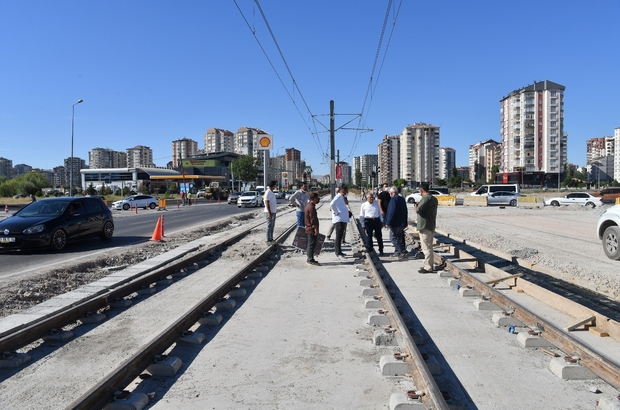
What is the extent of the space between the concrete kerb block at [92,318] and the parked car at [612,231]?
10.7 metres

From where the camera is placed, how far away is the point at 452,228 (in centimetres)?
2206

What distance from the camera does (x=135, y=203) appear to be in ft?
151

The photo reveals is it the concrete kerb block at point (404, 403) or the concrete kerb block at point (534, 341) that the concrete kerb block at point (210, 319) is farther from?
the concrete kerb block at point (534, 341)

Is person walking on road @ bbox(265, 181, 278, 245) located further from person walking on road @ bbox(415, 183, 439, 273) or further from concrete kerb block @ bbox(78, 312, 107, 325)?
concrete kerb block @ bbox(78, 312, 107, 325)

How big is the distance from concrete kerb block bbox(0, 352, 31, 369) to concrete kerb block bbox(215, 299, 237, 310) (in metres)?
2.57

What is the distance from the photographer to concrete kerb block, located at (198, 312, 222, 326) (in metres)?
6.19

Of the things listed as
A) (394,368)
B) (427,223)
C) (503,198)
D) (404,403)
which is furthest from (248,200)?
(404,403)

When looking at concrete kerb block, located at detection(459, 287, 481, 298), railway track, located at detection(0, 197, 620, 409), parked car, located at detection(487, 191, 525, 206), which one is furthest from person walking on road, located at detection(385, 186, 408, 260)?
parked car, located at detection(487, 191, 525, 206)

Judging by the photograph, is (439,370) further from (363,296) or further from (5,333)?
(5,333)

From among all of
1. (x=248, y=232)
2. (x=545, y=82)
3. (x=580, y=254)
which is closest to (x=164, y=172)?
(x=545, y=82)

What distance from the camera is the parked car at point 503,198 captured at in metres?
42.5

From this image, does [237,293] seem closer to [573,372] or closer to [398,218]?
[573,372]

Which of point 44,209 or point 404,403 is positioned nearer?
point 404,403

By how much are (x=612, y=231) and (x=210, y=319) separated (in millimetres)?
9831
